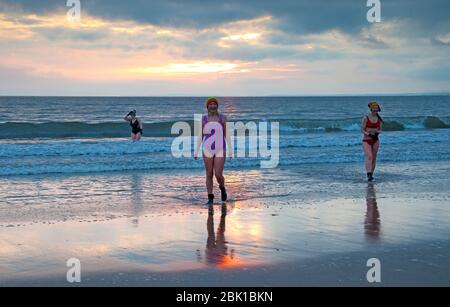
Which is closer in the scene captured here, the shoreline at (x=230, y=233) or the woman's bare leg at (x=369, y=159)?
the shoreline at (x=230, y=233)

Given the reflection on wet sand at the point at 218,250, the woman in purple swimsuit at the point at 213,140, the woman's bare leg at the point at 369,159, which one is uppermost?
the woman in purple swimsuit at the point at 213,140

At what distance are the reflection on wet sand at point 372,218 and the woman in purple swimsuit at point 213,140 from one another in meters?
2.54

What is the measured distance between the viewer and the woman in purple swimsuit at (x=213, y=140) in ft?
32.8

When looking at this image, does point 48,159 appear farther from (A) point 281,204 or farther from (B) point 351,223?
(B) point 351,223

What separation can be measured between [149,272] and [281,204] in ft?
14.5

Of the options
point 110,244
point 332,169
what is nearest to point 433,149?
point 332,169

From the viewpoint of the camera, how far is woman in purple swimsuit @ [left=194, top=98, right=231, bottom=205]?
9.99m

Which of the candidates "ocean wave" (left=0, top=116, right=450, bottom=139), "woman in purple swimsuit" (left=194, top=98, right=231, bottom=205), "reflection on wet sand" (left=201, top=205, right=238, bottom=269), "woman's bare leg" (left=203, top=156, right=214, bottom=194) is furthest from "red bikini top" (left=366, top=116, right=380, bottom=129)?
"ocean wave" (left=0, top=116, right=450, bottom=139)

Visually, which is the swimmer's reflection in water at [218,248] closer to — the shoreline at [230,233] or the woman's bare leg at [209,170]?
the shoreline at [230,233]

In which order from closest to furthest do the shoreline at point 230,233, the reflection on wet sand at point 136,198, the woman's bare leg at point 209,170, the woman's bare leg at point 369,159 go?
the shoreline at point 230,233 → the reflection on wet sand at point 136,198 → the woman's bare leg at point 209,170 → the woman's bare leg at point 369,159

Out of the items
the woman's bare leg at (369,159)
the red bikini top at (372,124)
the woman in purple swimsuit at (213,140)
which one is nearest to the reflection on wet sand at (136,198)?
the woman in purple swimsuit at (213,140)

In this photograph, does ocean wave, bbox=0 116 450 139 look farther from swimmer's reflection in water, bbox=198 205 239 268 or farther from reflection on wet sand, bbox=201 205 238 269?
reflection on wet sand, bbox=201 205 238 269

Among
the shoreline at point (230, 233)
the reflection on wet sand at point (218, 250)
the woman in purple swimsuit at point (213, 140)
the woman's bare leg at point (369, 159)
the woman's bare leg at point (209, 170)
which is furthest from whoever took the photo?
the woman's bare leg at point (369, 159)
